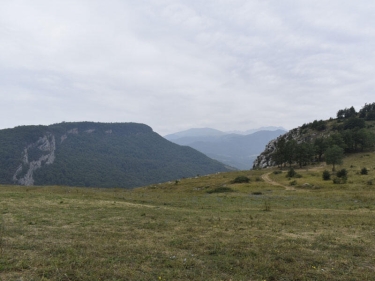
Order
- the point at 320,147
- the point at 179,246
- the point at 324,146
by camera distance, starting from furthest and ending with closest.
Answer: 1. the point at 320,147
2. the point at 324,146
3. the point at 179,246

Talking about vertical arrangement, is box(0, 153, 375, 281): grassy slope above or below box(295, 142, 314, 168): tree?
below

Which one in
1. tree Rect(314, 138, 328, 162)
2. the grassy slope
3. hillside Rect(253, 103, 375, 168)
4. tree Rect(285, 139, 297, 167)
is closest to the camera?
the grassy slope

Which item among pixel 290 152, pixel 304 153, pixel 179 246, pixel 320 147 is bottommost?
pixel 179 246

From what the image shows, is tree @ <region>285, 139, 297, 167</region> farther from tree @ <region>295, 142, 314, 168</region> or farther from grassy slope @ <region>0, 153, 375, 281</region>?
grassy slope @ <region>0, 153, 375, 281</region>

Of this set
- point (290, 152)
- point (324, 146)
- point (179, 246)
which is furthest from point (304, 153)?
point (179, 246)

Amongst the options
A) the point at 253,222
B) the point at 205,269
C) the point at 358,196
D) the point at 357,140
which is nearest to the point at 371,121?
the point at 357,140

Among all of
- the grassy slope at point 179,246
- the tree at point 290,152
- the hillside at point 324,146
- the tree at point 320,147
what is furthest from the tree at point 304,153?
the grassy slope at point 179,246

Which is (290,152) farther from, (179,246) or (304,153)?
(179,246)

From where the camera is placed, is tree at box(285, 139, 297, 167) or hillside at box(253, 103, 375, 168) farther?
tree at box(285, 139, 297, 167)

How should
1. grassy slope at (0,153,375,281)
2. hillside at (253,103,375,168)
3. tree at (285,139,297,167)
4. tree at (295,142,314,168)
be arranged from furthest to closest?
tree at (285,139,297,167) < hillside at (253,103,375,168) < tree at (295,142,314,168) < grassy slope at (0,153,375,281)

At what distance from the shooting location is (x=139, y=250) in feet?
43.0

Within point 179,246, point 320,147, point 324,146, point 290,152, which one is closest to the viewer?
point 179,246

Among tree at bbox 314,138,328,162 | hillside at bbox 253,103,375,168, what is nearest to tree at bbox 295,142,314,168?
hillside at bbox 253,103,375,168

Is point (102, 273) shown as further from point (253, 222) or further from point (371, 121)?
point (371, 121)
